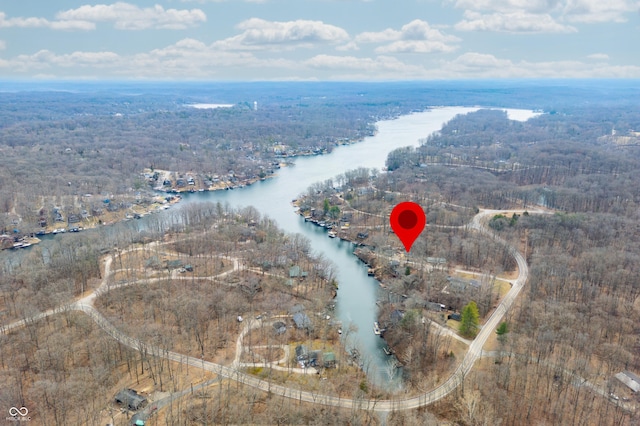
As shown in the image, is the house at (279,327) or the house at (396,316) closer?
the house at (279,327)

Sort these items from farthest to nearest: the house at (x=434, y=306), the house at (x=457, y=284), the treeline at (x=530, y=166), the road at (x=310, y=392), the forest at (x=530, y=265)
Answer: the treeline at (x=530, y=166), the house at (x=457, y=284), the house at (x=434, y=306), the forest at (x=530, y=265), the road at (x=310, y=392)

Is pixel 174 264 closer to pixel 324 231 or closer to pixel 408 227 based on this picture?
pixel 324 231

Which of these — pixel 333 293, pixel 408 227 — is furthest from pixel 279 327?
pixel 408 227

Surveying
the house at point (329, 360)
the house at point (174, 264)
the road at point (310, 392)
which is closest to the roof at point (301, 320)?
the house at point (329, 360)

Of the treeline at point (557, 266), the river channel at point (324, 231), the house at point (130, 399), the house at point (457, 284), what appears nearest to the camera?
the house at point (130, 399)

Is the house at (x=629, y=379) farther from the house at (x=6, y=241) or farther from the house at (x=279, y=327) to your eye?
the house at (x=6, y=241)

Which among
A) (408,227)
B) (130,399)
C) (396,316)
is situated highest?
(408,227)

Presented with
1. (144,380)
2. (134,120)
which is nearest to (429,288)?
(144,380)

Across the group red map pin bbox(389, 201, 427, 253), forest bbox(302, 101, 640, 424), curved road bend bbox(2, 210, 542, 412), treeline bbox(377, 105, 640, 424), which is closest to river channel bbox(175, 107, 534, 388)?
forest bbox(302, 101, 640, 424)
